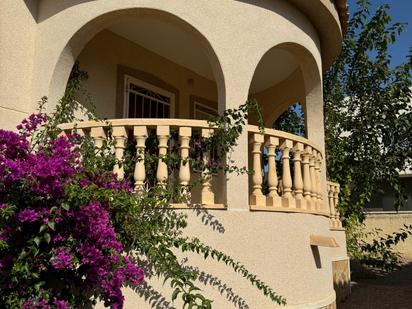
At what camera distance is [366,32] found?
11656 mm

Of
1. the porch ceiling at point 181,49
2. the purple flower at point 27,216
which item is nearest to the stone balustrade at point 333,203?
the porch ceiling at point 181,49

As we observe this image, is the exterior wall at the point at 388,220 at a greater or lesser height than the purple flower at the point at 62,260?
Answer: greater

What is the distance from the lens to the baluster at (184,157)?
4.81m

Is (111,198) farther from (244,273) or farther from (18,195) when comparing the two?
(244,273)

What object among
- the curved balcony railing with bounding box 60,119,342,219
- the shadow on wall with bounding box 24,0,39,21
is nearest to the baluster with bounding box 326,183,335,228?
the curved balcony railing with bounding box 60,119,342,219

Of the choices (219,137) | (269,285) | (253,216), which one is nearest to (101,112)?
(219,137)

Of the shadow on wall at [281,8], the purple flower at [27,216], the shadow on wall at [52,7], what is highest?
the shadow on wall at [281,8]

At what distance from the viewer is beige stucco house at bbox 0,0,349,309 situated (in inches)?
191

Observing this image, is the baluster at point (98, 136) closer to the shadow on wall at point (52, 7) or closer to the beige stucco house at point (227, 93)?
the beige stucco house at point (227, 93)

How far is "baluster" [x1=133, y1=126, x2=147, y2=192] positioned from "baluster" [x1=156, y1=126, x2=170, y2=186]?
16 cm

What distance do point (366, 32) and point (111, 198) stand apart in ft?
32.8

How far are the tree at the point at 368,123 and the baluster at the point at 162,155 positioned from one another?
22.4ft

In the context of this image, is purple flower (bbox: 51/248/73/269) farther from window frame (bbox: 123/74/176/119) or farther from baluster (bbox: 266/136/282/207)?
window frame (bbox: 123/74/176/119)

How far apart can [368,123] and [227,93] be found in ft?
23.6
